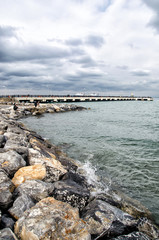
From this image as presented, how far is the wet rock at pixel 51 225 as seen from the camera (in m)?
2.80

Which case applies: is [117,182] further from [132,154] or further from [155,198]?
[132,154]

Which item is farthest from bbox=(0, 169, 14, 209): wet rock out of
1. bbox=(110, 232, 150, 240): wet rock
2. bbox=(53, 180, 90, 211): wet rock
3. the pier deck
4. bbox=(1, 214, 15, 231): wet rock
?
the pier deck

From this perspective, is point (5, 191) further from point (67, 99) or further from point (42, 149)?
point (67, 99)

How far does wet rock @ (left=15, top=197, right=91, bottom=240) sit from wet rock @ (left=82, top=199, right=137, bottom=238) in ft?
1.68

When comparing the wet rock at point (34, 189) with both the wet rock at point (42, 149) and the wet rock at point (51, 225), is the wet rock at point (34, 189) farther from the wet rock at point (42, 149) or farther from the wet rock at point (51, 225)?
the wet rock at point (42, 149)

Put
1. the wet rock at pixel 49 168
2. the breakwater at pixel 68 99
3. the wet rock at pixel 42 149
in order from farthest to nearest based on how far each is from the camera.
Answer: the breakwater at pixel 68 99 < the wet rock at pixel 42 149 < the wet rock at pixel 49 168

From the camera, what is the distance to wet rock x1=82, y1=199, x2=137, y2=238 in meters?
3.52

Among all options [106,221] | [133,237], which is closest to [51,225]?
[106,221]

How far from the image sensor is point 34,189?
426 cm

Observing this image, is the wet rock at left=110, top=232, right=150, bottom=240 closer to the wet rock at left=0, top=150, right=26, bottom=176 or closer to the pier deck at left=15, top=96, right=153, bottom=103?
the wet rock at left=0, top=150, right=26, bottom=176

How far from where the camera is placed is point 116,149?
38.7 feet

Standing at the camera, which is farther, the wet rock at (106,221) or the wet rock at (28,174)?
the wet rock at (28,174)

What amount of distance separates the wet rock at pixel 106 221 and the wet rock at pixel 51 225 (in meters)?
0.51

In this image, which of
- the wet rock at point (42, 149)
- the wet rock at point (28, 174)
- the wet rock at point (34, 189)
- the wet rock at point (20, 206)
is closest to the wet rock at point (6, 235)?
the wet rock at point (20, 206)
